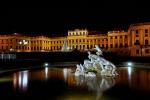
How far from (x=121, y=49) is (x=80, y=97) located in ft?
300

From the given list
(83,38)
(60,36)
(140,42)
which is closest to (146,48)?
(140,42)

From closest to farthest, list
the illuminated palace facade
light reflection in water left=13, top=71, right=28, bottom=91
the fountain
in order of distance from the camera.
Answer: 1. light reflection in water left=13, top=71, right=28, bottom=91
2. the fountain
3. the illuminated palace facade

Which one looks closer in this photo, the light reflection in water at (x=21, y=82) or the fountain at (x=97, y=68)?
the light reflection in water at (x=21, y=82)

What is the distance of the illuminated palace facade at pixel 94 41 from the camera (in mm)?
91250

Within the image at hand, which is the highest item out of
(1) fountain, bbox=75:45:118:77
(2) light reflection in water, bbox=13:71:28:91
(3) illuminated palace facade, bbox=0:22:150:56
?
(3) illuminated palace facade, bbox=0:22:150:56

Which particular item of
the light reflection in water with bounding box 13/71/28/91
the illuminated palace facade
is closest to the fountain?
the light reflection in water with bounding box 13/71/28/91

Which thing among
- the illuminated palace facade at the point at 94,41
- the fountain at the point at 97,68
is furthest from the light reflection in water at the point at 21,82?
the illuminated palace facade at the point at 94,41

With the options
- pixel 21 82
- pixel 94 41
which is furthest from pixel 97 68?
pixel 94 41

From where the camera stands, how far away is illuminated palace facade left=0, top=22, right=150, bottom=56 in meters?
91.2

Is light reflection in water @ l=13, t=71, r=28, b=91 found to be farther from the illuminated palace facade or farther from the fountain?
the illuminated palace facade

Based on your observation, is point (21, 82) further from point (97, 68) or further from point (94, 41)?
point (94, 41)

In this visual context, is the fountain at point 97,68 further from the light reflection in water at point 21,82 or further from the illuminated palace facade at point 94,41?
the illuminated palace facade at point 94,41

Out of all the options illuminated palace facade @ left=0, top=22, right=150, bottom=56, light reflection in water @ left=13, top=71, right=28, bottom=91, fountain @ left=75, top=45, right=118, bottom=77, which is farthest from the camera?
illuminated palace facade @ left=0, top=22, right=150, bottom=56

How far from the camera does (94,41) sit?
122 m
